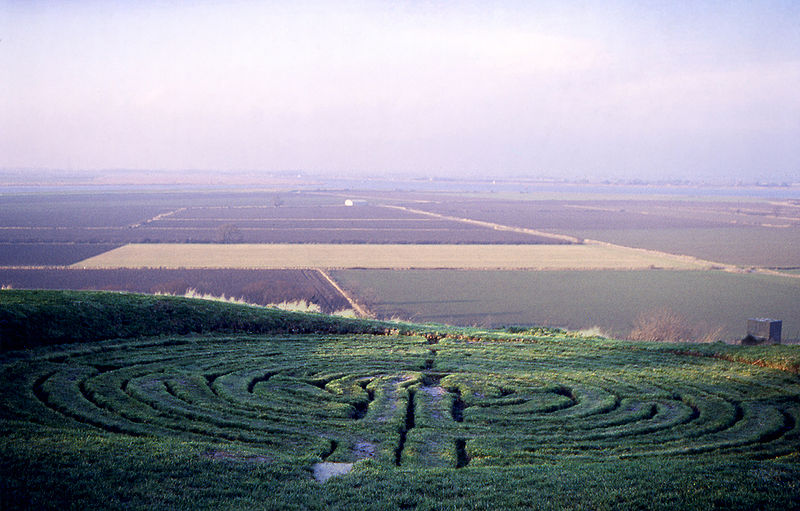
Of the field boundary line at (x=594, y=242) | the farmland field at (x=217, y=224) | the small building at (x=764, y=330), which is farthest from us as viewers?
the farmland field at (x=217, y=224)

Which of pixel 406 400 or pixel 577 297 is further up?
pixel 406 400

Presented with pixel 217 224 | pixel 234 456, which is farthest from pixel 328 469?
pixel 217 224

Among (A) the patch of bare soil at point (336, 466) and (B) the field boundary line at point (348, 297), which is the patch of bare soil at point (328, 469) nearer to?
(A) the patch of bare soil at point (336, 466)

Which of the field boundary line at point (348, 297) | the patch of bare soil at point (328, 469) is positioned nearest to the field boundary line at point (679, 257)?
the field boundary line at point (348, 297)

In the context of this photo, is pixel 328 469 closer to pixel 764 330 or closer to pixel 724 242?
pixel 764 330

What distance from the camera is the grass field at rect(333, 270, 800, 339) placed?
158ft

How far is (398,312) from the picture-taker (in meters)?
49.6

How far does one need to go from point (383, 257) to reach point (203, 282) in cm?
2531

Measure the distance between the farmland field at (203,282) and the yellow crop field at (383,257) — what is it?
4.05m

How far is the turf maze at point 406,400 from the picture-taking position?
14.6 m

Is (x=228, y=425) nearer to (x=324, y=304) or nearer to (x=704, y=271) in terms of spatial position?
(x=324, y=304)

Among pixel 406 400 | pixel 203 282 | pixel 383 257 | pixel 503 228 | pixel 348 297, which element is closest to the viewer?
pixel 406 400

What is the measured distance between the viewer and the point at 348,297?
54.9 metres

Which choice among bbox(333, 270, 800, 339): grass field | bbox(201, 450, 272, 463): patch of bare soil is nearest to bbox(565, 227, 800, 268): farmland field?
bbox(333, 270, 800, 339): grass field
